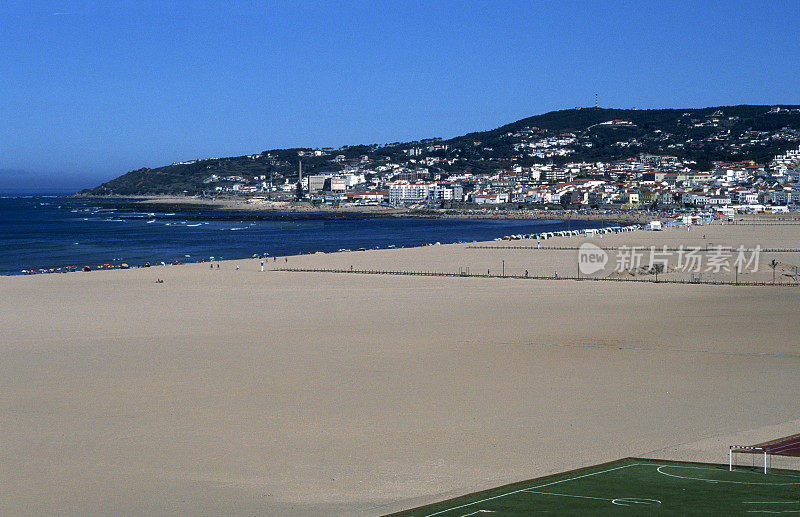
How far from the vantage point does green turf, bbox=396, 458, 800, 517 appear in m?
8.09

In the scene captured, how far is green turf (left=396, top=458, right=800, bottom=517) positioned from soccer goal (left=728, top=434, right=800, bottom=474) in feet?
0.52

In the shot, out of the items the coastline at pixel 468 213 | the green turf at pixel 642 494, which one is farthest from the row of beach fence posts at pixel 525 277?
the coastline at pixel 468 213

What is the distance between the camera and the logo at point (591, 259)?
32497 millimetres

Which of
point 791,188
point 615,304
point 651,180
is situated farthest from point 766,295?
point 651,180

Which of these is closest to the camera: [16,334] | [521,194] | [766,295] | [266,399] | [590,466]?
[590,466]

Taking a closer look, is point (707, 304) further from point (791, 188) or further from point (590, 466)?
point (791, 188)

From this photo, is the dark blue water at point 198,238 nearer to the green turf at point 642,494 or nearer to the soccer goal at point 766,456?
the green turf at point 642,494

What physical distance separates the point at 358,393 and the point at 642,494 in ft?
17.6

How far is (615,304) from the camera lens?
22844mm

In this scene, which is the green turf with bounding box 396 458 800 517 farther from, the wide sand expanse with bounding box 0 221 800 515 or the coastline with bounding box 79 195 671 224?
the coastline with bounding box 79 195 671 224

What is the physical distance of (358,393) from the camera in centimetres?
1289

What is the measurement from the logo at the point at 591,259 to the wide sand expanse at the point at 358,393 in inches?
318

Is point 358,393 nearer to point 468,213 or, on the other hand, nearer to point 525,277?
point 525,277

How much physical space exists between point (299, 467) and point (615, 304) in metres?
15.0
